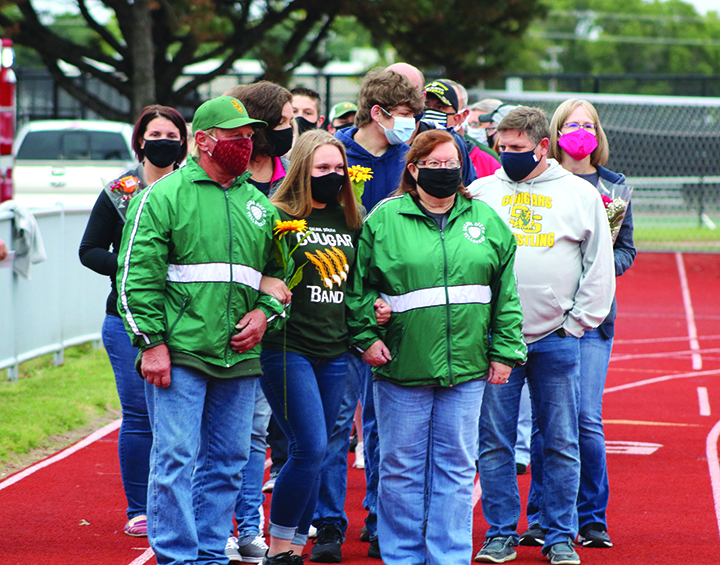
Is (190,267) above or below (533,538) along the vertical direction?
above

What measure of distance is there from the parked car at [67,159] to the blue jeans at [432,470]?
39.3 ft

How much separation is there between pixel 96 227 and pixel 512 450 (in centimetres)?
243

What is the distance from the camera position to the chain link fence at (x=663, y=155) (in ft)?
70.7

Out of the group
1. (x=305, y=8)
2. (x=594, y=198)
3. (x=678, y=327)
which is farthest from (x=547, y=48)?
(x=594, y=198)

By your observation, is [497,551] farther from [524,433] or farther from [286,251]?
[524,433]

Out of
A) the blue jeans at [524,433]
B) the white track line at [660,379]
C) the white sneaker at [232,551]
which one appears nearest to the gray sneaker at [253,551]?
the white sneaker at [232,551]

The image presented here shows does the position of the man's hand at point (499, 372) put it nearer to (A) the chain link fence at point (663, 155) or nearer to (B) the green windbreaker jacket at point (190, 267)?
(B) the green windbreaker jacket at point (190, 267)

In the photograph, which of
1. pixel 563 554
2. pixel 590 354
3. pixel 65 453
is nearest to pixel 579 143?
pixel 590 354

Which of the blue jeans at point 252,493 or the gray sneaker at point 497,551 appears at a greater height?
the blue jeans at point 252,493

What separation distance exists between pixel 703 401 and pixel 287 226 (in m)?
6.41

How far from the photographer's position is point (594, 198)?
5332 mm

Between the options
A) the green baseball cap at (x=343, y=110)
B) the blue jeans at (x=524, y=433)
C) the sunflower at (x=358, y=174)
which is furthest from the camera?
the green baseball cap at (x=343, y=110)

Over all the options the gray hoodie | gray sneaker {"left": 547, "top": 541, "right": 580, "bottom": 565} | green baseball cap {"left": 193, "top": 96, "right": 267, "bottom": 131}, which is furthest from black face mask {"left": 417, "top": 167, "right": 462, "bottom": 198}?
gray sneaker {"left": 547, "top": 541, "right": 580, "bottom": 565}

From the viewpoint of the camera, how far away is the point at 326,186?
4828 mm
